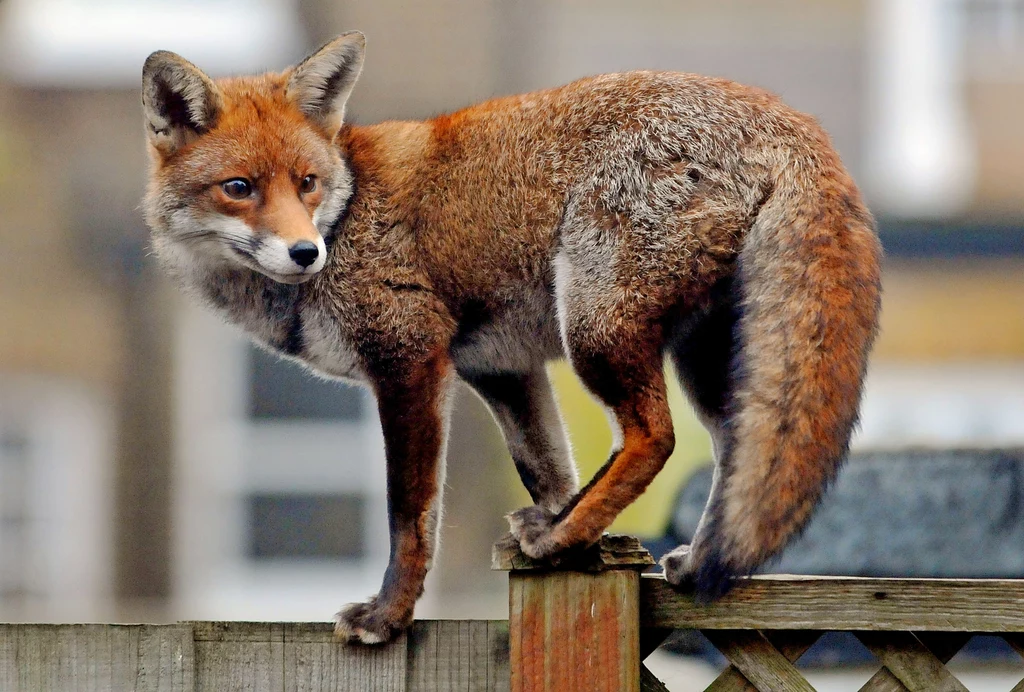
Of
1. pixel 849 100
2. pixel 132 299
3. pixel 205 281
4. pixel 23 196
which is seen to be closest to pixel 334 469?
pixel 132 299

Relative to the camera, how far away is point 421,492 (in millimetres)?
3830

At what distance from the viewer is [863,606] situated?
304 cm

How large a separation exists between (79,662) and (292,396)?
37.1ft

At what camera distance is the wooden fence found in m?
3.02

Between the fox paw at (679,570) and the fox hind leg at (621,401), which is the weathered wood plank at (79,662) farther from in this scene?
the fox paw at (679,570)

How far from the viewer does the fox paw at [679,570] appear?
10.4 ft

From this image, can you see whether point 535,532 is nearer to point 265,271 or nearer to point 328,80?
point 265,271

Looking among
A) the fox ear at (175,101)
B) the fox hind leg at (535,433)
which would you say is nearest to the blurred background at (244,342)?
the fox hind leg at (535,433)

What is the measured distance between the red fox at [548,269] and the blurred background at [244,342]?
946 centimetres

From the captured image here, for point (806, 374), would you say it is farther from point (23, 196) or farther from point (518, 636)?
→ point (23, 196)

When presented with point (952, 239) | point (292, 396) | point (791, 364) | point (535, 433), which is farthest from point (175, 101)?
point (952, 239)

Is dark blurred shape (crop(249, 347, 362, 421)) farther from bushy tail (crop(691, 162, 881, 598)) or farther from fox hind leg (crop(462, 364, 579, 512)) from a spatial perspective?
bushy tail (crop(691, 162, 881, 598))

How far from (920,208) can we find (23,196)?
384 inches

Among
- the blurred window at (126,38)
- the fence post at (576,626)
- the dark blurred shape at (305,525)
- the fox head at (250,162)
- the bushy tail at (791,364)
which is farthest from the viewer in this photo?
the dark blurred shape at (305,525)
